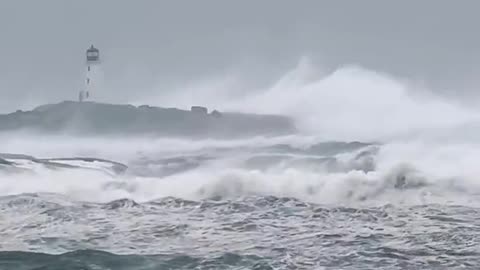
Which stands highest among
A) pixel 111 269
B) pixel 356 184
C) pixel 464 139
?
pixel 464 139

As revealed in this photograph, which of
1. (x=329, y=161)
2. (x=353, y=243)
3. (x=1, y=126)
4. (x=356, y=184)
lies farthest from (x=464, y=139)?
(x=1, y=126)

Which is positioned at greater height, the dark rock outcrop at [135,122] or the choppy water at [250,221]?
the dark rock outcrop at [135,122]

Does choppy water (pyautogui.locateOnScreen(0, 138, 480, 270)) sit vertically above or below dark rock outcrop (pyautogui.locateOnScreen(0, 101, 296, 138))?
below

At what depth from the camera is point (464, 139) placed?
62.4 metres

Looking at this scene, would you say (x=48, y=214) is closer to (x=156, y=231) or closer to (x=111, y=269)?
(x=156, y=231)

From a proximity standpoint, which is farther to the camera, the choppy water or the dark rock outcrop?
the dark rock outcrop

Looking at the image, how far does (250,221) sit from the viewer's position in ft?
64.2

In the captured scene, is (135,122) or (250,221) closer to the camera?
(250,221)

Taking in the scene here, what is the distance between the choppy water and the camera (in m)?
14.7

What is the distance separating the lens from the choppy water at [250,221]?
1466cm

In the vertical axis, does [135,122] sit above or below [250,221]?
above

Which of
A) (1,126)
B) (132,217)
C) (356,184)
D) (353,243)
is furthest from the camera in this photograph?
(1,126)

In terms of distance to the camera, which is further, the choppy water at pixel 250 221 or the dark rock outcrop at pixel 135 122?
the dark rock outcrop at pixel 135 122

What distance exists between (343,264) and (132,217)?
8611 millimetres
